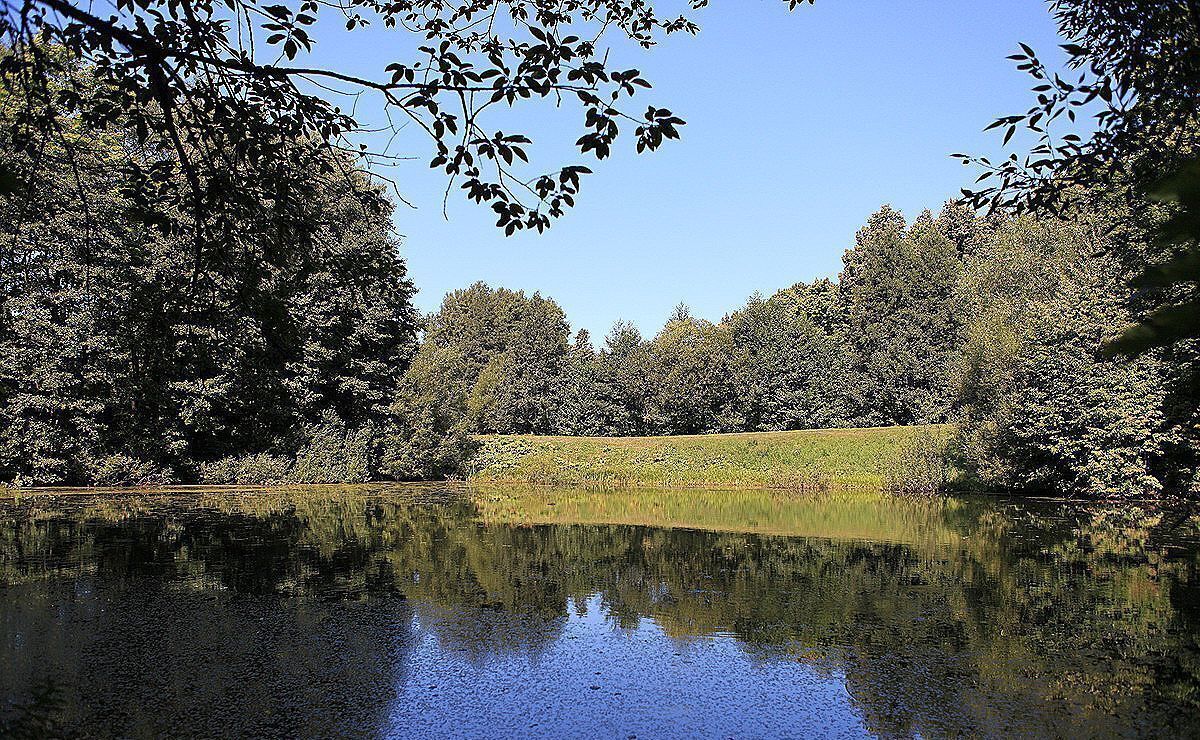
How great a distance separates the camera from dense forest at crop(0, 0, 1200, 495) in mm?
5625

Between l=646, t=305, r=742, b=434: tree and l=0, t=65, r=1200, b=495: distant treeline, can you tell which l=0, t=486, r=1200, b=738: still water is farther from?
l=646, t=305, r=742, b=434: tree

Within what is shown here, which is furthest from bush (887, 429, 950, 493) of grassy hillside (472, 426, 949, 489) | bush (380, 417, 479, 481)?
bush (380, 417, 479, 481)

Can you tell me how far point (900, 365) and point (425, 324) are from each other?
84.4 ft

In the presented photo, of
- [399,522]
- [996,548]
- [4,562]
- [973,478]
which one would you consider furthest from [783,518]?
[4,562]

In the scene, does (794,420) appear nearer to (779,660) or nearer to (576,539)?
(576,539)

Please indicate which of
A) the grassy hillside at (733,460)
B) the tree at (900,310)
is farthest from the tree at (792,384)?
the grassy hillside at (733,460)

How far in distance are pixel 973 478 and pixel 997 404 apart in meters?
2.79

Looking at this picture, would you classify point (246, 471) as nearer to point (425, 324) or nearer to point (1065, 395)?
point (425, 324)

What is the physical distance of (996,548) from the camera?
13.4 m

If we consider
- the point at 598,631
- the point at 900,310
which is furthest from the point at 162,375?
the point at 900,310

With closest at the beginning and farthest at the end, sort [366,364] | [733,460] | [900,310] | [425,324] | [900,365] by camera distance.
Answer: [366,364], [733,460], [425,324], [900,365], [900,310]

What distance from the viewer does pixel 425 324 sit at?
33.5 metres

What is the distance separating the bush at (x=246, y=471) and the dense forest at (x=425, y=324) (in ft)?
0.31

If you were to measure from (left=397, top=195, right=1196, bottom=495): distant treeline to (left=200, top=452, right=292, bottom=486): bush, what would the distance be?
14.4 feet
